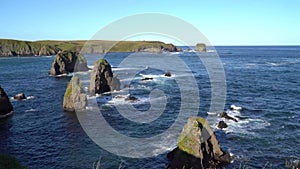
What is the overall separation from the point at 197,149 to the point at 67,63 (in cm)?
10105

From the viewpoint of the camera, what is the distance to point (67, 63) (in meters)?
121

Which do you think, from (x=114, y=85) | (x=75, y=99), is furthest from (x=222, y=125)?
(x=114, y=85)

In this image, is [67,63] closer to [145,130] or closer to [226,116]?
[145,130]

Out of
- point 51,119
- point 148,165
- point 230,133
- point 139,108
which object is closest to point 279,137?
point 230,133

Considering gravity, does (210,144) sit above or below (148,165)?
above

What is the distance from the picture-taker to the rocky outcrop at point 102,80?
73.6 meters

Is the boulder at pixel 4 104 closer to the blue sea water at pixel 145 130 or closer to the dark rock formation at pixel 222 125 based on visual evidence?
the blue sea water at pixel 145 130

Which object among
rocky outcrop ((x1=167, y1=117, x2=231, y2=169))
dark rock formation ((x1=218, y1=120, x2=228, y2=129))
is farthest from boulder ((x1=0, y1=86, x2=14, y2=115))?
dark rock formation ((x1=218, y1=120, x2=228, y2=129))

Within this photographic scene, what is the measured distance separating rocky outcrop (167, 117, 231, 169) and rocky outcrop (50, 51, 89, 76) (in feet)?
306

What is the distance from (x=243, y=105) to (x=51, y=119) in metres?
42.3

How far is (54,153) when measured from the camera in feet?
124

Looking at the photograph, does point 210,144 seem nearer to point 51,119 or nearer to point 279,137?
point 279,137

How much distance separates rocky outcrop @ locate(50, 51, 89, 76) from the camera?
115713 mm

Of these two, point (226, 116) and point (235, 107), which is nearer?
point (226, 116)
